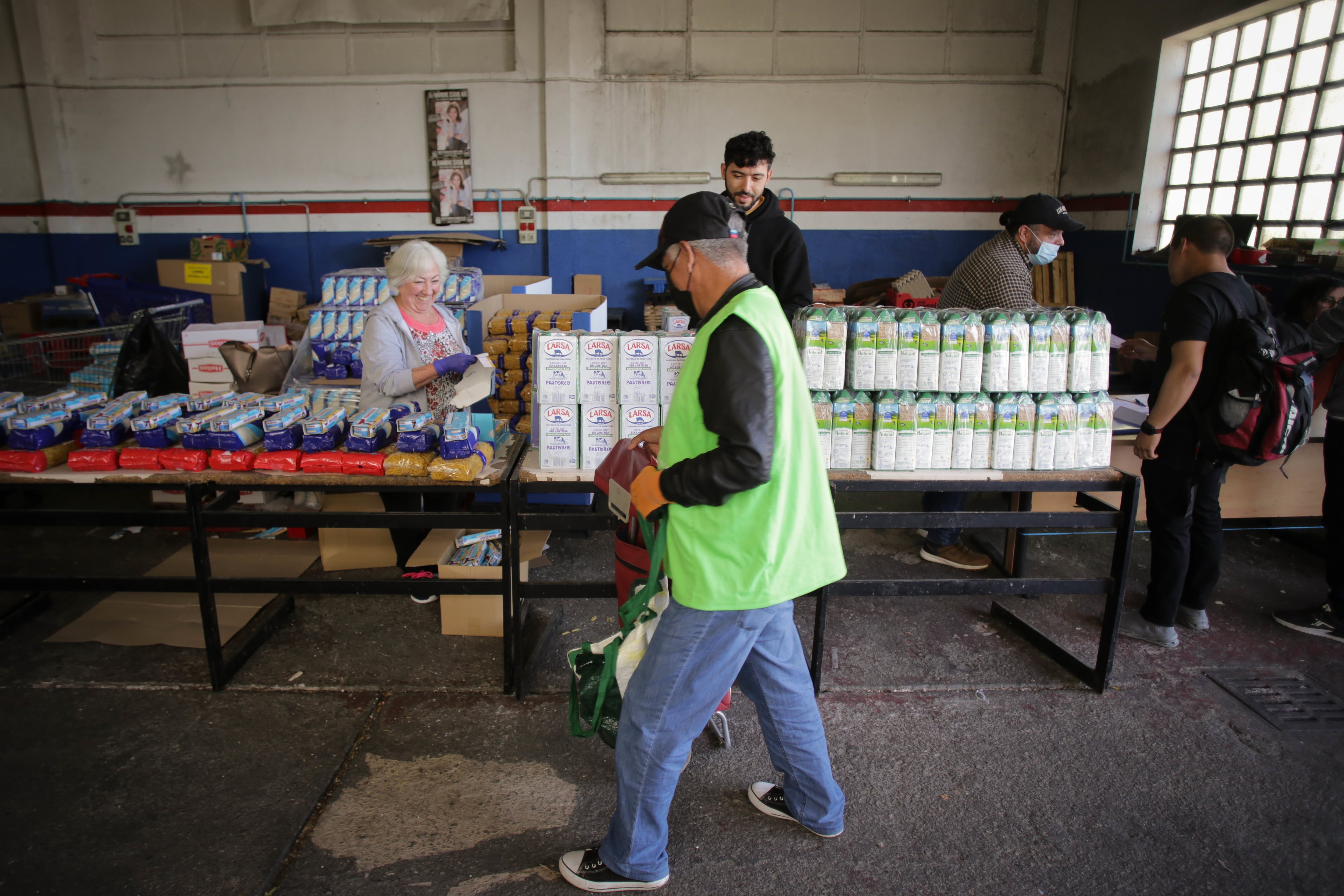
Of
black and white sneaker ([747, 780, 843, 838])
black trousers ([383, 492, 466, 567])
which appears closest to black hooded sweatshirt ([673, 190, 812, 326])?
black trousers ([383, 492, 466, 567])

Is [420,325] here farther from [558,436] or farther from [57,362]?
[57,362]

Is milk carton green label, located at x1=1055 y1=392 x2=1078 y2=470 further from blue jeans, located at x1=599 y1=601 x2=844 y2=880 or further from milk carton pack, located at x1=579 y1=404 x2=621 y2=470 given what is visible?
milk carton pack, located at x1=579 y1=404 x2=621 y2=470

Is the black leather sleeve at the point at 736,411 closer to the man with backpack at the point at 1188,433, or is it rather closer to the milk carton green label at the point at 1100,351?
the milk carton green label at the point at 1100,351

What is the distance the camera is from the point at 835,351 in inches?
117

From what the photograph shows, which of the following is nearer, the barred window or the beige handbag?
the beige handbag

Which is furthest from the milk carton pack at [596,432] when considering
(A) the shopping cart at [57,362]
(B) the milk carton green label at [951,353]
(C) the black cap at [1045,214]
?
(A) the shopping cart at [57,362]

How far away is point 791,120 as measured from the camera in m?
8.51

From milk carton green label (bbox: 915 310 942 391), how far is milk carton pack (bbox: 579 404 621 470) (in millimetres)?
1180

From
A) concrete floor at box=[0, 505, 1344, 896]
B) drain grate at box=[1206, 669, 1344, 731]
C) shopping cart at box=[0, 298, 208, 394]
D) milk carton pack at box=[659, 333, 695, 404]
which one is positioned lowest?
concrete floor at box=[0, 505, 1344, 896]

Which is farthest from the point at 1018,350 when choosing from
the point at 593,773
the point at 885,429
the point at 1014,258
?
the point at 593,773

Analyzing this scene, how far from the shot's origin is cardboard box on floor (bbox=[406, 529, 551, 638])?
140 inches

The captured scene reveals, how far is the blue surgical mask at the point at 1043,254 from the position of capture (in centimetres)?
382

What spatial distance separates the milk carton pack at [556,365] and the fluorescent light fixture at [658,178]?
20.3ft

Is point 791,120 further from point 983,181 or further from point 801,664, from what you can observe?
point 801,664
